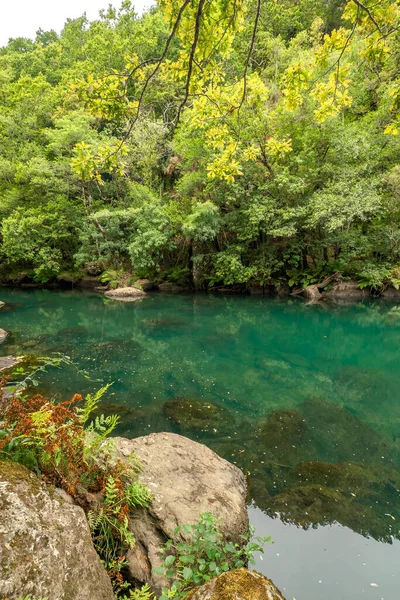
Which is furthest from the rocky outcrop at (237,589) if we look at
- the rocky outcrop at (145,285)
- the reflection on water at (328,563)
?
Result: the rocky outcrop at (145,285)

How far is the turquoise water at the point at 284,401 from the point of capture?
12.0ft

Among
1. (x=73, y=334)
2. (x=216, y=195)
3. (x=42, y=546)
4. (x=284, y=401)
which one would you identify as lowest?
(x=73, y=334)

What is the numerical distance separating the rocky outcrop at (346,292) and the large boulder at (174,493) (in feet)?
55.5

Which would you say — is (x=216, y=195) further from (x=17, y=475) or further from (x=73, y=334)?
(x=17, y=475)

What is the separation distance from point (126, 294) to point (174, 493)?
18.4 metres

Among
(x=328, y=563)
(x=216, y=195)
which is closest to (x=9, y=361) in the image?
(x=328, y=563)

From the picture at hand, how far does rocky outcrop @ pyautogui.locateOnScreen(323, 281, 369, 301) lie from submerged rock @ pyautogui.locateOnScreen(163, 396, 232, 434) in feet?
48.8

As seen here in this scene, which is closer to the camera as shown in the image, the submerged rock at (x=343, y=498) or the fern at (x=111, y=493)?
the fern at (x=111, y=493)

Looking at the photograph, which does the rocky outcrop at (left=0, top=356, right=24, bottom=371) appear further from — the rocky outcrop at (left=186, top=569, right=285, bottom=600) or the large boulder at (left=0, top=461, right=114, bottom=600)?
the rocky outcrop at (left=186, top=569, right=285, bottom=600)

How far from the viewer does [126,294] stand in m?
21.1

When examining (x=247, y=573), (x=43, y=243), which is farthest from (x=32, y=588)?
(x=43, y=243)

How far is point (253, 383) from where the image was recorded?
27.7ft

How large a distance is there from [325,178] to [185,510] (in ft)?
65.1

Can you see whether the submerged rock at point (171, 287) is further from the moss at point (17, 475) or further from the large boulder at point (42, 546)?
the large boulder at point (42, 546)
